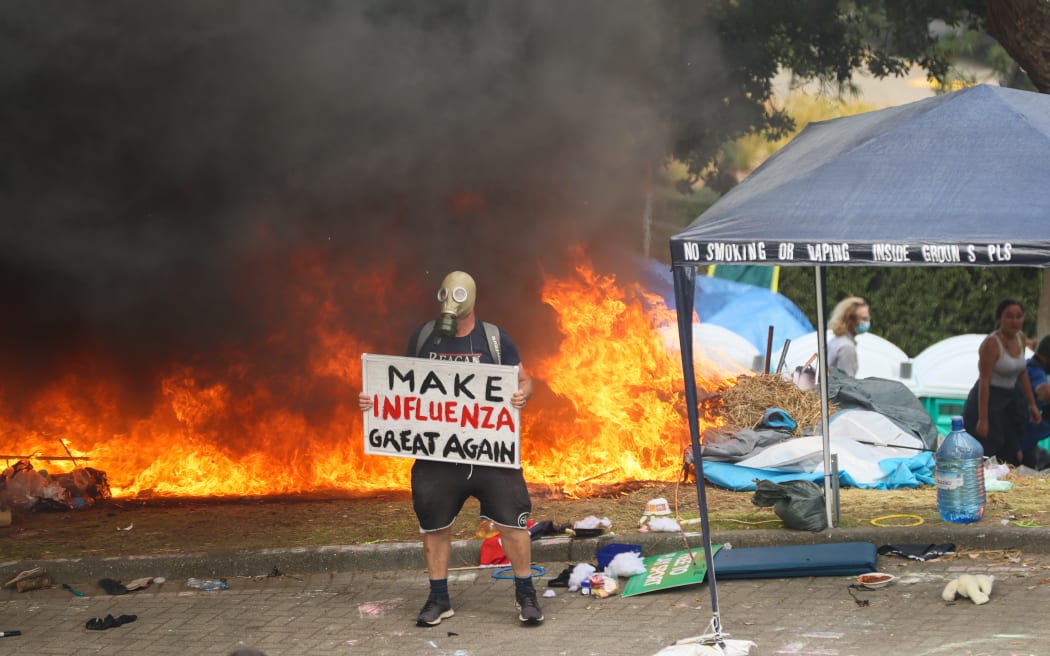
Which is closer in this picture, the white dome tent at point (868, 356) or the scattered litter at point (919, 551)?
the scattered litter at point (919, 551)

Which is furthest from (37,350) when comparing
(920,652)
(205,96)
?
(920,652)

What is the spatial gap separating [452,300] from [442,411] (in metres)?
0.53

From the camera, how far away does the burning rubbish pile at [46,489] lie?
27.1 ft

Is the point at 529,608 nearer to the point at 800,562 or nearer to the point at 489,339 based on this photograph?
the point at 489,339

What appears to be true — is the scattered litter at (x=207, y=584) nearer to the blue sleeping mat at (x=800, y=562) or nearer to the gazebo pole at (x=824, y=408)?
the blue sleeping mat at (x=800, y=562)

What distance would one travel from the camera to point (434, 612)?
215 inches

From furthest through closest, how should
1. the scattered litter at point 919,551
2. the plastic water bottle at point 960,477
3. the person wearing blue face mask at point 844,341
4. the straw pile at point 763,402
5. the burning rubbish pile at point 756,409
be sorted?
the person wearing blue face mask at point 844,341 → the straw pile at point 763,402 → the burning rubbish pile at point 756,409 → the plastic water bottle at point 960,477 → the scattered litter at point 919,551

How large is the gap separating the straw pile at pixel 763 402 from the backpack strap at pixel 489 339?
3.84 metres

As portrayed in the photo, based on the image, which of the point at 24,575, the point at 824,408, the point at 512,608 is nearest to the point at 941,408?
the point at 824,408

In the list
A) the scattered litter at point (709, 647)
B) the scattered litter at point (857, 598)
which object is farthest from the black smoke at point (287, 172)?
the scattered litter at point (709, 647)

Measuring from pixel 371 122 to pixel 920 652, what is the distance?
6.43 metres

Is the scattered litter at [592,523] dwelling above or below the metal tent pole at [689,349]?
below

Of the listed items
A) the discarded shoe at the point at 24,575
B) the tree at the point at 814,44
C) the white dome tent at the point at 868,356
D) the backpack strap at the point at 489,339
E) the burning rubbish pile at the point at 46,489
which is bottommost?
the discarded shoe at the point at 24,575

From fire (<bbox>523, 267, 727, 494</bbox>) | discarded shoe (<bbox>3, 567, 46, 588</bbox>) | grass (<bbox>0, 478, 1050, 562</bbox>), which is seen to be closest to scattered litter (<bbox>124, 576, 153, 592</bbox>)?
grass (<bbox>0, 478, 1050, 562</bbox>)
